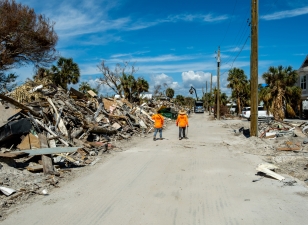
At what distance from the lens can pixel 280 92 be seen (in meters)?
23.4

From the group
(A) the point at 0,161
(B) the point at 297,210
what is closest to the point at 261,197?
(B) the point at 297,210

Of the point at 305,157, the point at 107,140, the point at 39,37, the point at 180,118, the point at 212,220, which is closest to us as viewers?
the point at 212,220

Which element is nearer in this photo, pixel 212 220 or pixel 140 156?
pixel 212 220

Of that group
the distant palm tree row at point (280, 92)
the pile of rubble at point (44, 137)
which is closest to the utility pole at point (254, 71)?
the pile of rubble at point (44, 137)

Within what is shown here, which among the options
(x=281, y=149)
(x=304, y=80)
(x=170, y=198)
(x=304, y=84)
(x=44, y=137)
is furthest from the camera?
(x=304, y=80)

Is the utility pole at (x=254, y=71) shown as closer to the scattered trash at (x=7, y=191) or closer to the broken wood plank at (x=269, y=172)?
the broken wood plank at (x=269, y=172)

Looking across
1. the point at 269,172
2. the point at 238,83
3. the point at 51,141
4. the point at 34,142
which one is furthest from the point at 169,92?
the point at 269,172

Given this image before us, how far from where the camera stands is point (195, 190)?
6.29 meters

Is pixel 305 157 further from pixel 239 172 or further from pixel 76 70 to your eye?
pixel 76 70

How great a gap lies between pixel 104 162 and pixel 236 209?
5481mm

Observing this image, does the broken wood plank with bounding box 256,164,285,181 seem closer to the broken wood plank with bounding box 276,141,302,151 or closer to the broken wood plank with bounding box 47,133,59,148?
the broken wood plank with bounding box 276,141,302,151

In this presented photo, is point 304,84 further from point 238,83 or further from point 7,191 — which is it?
point 7,191

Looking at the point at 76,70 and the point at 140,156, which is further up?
the point at 76,70

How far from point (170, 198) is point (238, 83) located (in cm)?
4382
